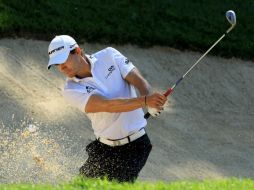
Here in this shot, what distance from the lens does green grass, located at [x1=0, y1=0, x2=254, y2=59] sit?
12.4 m

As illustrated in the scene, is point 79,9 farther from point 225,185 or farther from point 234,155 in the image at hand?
point 225,185

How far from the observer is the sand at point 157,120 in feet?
31.8

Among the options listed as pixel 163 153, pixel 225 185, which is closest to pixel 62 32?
pixel 163 153

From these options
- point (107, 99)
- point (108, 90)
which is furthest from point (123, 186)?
point (108, 90)

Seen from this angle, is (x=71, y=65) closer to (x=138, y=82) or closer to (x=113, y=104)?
(x=113, y=104)

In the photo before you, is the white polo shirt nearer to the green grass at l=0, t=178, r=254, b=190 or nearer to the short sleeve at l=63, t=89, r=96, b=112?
the short sleeve at l=63, t=89, r=96, b=112

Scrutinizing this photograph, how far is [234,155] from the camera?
37.5 feet

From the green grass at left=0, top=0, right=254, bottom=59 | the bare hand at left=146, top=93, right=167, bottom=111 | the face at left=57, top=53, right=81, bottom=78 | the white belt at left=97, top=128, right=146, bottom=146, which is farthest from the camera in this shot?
the green grass at left=0, top=0, right=254, bottom=59

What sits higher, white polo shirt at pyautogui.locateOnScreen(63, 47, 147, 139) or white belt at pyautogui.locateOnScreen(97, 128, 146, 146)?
white polo shirt at pyautogui.locateOnScreen(63, 47, 147, 139)

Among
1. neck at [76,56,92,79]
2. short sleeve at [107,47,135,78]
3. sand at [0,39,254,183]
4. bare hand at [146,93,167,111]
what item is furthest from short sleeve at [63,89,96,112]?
sand at [0,39,254,183]

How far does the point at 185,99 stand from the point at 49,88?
96.3 inches

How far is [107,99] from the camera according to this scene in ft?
21.5

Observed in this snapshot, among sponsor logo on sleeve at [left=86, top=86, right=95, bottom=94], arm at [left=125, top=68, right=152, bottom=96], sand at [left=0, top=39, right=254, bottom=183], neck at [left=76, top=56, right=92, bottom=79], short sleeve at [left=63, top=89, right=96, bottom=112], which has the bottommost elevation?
sand at [left=0, top=39, right=254, bottom=183]

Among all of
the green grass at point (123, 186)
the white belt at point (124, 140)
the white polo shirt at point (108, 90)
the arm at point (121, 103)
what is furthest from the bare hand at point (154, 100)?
the green grass at point (123, 186)
